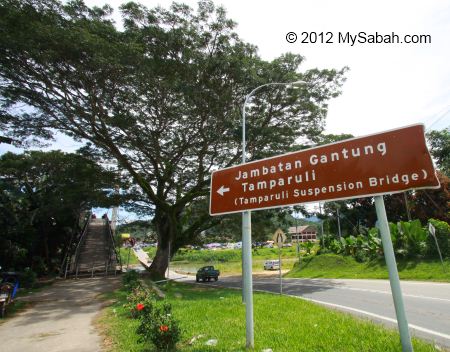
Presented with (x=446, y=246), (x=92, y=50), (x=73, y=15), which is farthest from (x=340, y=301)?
(x=73, y=15)

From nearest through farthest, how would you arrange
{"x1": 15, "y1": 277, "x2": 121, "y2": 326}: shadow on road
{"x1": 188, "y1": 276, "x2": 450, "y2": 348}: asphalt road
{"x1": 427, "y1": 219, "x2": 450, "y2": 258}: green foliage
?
{"x1": 188, "y1": 276, "x2": 450, "y2": 348}: asphalt road → {"x1": 15, "y1": 277, "x2": 121, "y2": 326}: shadow on road → {"x1": 427, "y1": 219, "x2": 450, "y2": 258}: green foliage

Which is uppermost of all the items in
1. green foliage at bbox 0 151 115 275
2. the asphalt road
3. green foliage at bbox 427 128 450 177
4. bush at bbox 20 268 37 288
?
green foliage at bbox 427 128 450 177

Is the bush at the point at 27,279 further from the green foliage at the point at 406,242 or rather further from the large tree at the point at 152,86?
the green foliage at the point at 406,242

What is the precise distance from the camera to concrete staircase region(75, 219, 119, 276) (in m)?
26.4

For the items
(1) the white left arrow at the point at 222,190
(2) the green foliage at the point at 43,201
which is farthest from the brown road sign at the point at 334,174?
(2) the green foliage at the point at 43,201

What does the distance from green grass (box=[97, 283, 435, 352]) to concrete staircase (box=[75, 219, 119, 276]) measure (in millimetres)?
17370

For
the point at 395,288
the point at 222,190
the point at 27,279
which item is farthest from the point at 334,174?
the point at 27,279

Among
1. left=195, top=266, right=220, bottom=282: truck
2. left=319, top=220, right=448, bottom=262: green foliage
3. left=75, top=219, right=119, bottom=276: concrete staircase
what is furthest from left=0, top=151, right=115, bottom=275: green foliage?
left=319, top=220, right=448, bottom=262: green foliage

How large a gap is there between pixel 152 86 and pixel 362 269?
20.1m

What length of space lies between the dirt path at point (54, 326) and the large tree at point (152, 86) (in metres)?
8.67

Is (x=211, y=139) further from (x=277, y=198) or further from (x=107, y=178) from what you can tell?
(x=277, y=198)

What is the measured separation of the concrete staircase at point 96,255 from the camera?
26.4 m

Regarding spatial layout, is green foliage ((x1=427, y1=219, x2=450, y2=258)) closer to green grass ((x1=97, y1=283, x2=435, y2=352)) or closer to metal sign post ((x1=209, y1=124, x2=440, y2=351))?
green grass ((x1=97, y1=283, x2=435, y2=352))

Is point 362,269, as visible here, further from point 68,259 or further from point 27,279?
point 68,259
